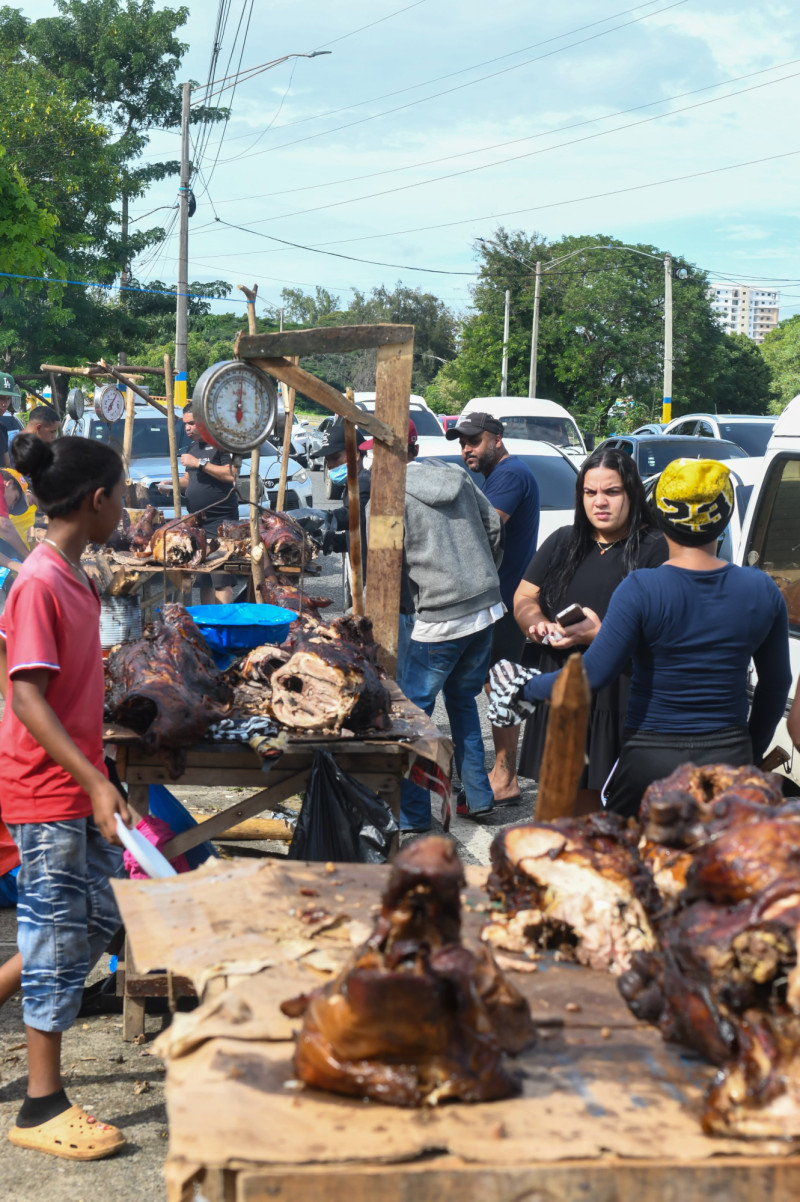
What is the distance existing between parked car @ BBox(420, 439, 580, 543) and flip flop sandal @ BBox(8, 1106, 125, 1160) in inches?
324

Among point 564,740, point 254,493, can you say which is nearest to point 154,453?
point 254,493

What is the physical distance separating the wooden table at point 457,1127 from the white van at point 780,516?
141 inches

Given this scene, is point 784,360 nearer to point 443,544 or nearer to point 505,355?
point 505,355

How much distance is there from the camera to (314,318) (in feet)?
301

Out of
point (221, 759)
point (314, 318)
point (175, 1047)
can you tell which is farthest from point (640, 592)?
point (314, 318)

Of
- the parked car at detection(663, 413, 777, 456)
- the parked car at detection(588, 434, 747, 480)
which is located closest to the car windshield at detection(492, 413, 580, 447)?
the parked car at detection(663, 413, 777, 456)

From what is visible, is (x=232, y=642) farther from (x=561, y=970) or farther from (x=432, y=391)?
(x=432, y=391)

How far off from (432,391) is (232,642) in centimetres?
5745

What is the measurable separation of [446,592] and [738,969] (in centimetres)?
454

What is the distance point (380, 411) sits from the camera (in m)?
4.85

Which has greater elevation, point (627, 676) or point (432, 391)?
point (432, 391)

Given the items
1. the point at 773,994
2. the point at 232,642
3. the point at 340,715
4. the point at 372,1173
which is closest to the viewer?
the point at 372,1173

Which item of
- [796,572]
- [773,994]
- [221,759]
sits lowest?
[221,759]

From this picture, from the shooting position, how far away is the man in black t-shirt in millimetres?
10000
